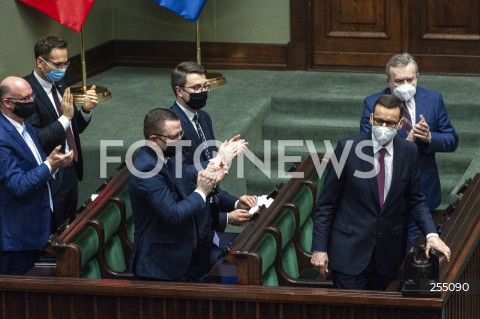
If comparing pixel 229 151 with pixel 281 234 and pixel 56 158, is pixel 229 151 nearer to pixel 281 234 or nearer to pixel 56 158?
pixel 281 234

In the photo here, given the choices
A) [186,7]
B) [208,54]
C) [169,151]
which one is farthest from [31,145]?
[208,54]

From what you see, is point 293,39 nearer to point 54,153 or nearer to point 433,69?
point 433,69

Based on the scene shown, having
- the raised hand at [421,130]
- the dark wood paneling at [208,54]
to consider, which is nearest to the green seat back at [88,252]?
the raised hand at [421,130]

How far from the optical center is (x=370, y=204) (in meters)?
5.84

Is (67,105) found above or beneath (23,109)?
beneath

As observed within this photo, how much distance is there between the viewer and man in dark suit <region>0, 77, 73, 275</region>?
622 cm

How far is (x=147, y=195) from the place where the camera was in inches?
225

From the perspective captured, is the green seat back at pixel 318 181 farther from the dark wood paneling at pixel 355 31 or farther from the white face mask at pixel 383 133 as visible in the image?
the dark wood paneling at pixel 355 31

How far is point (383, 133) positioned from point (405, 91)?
0.87m

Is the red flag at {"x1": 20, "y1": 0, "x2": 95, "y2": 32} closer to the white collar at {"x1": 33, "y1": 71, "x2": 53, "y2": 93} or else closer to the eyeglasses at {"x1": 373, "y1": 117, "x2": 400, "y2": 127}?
the white collar at {"x1": 33, "y1": 71, "x2": 53, "y2": 93}

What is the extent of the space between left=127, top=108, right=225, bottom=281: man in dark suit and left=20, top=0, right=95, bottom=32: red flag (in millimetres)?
3238

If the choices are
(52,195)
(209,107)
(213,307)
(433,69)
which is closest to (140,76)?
(209,107)

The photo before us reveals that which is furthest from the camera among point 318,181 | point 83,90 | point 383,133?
point 83,90

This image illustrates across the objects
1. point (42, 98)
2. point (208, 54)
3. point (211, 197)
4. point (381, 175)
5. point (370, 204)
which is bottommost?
point (208, 54)
